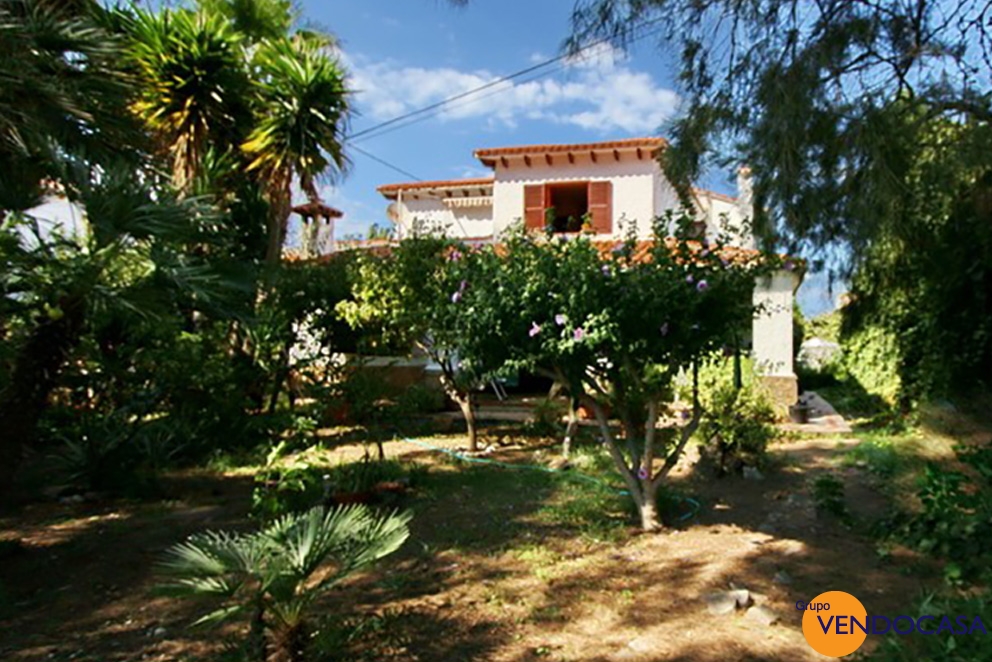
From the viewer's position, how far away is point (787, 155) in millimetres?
4004

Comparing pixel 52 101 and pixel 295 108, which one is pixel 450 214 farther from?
pixel 52 101

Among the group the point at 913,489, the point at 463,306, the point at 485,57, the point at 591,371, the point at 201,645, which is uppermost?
the point at 485,57

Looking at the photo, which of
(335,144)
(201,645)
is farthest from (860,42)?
(335,144)

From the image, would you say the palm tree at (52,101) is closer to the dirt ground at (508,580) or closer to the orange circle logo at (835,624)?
the dirt ground at (508,580)

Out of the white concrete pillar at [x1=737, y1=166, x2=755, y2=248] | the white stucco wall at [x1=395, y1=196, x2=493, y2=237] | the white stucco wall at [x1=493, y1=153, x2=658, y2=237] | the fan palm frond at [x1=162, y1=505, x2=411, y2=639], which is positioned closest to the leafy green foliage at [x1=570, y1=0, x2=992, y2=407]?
the white concrete pillar at [x1=737, y1=166, x2=755, y2=248]

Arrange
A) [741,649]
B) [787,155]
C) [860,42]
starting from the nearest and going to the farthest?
[741,649] → [787,155] → [860,42]

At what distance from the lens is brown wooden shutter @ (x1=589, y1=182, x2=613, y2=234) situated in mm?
18422

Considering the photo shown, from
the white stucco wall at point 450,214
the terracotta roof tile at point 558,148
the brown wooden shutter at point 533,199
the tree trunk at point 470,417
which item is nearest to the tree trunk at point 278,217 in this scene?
the tree trunk at point 470,417

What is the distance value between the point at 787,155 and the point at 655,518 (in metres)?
3.14

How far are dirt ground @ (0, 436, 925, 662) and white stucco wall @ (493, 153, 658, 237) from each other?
42.9 feet

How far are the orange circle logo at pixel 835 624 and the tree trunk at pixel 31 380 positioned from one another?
19.2ft

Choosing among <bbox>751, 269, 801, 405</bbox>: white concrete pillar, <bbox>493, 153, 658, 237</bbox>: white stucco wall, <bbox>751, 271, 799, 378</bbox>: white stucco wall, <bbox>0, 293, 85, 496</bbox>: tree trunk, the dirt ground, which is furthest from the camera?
<bbox>493, 153, 658, 237</bbox>: white stucco wall

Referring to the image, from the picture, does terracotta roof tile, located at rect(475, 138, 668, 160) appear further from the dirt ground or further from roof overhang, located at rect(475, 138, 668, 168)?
the dirt ground

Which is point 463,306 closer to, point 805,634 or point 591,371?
point 591,371
